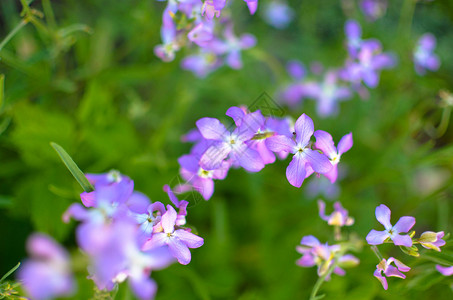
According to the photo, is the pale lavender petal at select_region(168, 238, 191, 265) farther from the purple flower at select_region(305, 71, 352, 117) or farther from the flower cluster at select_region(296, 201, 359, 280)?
the purple flower at select_region(305, 71, 352, 117)

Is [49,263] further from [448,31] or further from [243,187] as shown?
[448,31]

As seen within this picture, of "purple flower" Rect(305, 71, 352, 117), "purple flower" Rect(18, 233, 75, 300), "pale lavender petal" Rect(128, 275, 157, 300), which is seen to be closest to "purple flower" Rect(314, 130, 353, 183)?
"pale lavender petal" Rect(128, 275, 157, 300)

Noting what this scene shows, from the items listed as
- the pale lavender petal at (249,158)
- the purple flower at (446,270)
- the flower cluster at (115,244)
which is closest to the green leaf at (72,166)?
the flower cluster at (115,244)

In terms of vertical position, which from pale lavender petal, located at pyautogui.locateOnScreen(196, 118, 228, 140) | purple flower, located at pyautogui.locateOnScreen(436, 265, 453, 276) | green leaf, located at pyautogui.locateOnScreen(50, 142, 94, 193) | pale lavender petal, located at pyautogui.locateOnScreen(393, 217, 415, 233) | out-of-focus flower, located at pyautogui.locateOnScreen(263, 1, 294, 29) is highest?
out-of-focus flower, located at pyautogui.locateOnScreen(263, 1, 294, 29)

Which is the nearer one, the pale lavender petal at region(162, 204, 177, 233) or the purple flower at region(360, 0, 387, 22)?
the pale lavender petal at region(162, 204, 177, 233)

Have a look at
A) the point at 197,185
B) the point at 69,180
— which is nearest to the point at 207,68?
the point at 69,180

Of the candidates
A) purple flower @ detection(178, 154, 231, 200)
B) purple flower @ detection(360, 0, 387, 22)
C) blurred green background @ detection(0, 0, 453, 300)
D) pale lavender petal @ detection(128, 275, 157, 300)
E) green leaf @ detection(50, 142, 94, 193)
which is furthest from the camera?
purple flower @ detection(360, 0, 387, 22)

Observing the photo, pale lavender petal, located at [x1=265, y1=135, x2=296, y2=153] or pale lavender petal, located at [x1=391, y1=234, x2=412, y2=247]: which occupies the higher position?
pale lavender petal, located at [x1=265, y1=135, x2=296, y2=153]
